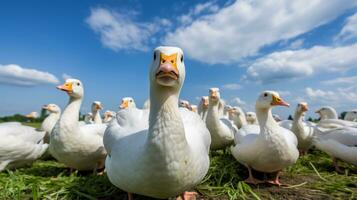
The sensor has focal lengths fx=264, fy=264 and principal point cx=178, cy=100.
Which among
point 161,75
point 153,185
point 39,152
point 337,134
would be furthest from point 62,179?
point 337,134

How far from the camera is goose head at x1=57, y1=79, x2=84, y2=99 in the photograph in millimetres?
6086

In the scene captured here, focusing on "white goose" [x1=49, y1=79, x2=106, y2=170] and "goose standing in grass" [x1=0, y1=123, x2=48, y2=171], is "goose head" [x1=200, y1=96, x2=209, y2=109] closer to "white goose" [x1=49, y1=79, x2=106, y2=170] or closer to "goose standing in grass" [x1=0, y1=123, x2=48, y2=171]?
"white goose" [x1=49, y1=79, x2=106, y2=170]

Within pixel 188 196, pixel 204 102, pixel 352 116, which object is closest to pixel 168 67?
pixel 188 196

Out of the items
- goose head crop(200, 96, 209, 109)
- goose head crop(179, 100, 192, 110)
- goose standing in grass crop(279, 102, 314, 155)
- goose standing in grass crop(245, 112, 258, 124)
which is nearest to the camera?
goose standing in grass crop(279, 102, 314, 155)

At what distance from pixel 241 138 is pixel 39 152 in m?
4.94

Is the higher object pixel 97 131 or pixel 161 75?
pixel 161 75

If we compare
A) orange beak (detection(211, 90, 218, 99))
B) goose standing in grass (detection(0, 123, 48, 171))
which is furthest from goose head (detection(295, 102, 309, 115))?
goose standing in grass (detection(0, 123, 48, 171))

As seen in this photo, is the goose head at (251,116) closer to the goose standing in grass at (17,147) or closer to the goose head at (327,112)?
the goose head at (327,112)

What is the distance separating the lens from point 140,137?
3.32 meters

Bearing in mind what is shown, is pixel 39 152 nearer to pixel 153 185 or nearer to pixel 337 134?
pixel 153 185

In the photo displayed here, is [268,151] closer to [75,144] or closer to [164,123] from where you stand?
[164,123]

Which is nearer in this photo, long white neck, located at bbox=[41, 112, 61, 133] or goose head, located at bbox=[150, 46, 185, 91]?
goose head, located at bbox=[150, 46, 185, 91]

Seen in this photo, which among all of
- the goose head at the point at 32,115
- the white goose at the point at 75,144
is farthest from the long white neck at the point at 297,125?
the goose head at the point at 32,115

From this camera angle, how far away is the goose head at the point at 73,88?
240 inches
